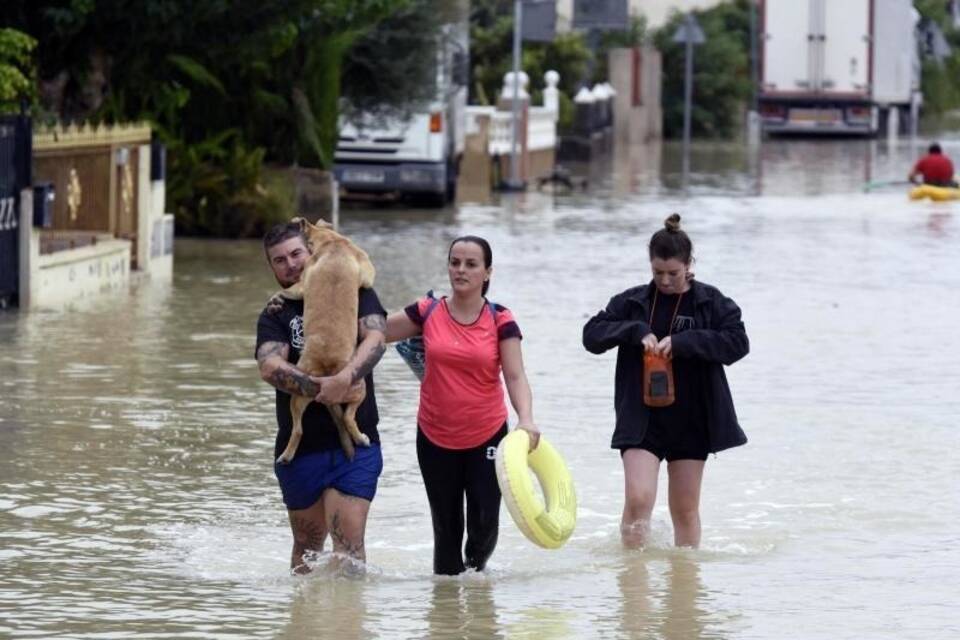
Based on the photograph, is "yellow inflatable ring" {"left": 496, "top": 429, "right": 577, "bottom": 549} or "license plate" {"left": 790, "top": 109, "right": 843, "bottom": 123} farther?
"license plate" {"left": 790, "top": 109, "right": 843, "bottom": 123}

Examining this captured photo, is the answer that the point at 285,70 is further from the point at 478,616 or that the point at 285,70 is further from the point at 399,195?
the point at 478,616

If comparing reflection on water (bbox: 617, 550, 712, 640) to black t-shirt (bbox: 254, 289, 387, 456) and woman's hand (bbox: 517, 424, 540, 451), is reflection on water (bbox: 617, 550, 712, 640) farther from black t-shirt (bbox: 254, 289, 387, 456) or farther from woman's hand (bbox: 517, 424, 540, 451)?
black t-shirt (bbox: 254, 289, 387, 456)

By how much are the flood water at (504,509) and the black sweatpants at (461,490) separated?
229mm

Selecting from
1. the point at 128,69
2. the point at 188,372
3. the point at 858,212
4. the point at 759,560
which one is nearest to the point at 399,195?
the point at 858,212

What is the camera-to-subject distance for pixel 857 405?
14711 millimetres

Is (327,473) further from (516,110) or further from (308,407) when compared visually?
(516,110)

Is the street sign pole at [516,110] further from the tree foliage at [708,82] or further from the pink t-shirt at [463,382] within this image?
the pink t-shirt at [463,382]

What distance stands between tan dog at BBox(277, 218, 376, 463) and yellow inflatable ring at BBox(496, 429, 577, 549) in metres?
0.52

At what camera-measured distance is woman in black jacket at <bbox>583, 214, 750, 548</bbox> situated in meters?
9.24

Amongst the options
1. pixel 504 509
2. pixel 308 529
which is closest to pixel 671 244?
pixel 308 529

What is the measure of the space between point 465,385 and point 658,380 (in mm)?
899

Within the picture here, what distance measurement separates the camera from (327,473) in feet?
28.1

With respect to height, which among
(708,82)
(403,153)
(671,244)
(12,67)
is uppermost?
(708,82)

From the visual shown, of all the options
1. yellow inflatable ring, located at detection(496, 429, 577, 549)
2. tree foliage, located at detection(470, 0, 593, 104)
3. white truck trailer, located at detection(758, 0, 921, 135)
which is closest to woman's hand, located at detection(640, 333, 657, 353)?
yellow inflatable ring, located at detection(496, 429, 577, 549)
